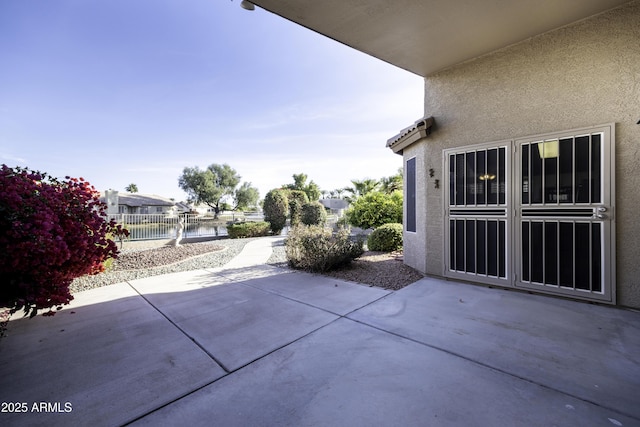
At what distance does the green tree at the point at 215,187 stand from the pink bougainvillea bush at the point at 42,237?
1327 inches

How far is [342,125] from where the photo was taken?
55.7 feet

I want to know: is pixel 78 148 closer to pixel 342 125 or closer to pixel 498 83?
pixel 342 125

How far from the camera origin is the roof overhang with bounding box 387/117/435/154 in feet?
17.6

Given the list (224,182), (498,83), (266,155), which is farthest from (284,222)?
(224,182)

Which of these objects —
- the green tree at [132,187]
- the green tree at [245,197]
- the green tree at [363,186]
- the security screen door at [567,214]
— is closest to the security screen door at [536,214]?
the security screen door at [567,214]

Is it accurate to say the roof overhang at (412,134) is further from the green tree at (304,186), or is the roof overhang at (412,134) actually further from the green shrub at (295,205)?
the green tree at (304,186)

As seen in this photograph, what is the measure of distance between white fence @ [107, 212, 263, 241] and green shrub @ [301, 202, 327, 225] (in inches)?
187

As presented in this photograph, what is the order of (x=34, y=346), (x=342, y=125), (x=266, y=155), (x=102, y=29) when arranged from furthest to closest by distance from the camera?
1. (x=266, y=155)
2. (x=342, y=125)
3. (x=102, y=29)
4. (x=34, y=346)

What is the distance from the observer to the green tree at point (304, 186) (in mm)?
33500

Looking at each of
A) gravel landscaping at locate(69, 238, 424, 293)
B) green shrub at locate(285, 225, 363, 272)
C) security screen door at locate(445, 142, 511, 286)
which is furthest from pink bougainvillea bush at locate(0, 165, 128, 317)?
security screen door at locate(445, 142, 511, 286)

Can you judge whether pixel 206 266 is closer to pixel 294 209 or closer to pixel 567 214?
pixel 567 214

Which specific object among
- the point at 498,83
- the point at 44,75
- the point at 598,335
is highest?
the point at 44,75

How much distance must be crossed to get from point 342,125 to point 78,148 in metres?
27.5

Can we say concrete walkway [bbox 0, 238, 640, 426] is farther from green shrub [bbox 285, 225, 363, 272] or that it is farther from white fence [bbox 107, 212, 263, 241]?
white fence [bbox 107, 212, 263, 241]
